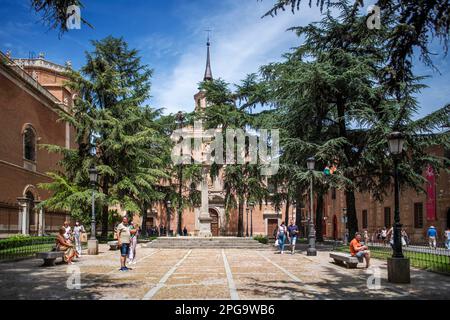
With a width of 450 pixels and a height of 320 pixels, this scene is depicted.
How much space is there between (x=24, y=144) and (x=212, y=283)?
29.1 meters

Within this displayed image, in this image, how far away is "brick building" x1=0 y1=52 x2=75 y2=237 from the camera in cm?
3114

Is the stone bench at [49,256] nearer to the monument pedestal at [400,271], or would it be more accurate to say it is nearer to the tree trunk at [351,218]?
the monument pedestal at [400,271]

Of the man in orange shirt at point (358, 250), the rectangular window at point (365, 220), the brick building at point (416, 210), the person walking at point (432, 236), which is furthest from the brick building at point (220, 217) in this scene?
the man in orange shirt at point (358, 250)

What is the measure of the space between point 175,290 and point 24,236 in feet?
60.6

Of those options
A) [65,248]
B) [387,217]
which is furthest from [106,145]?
[387,217]

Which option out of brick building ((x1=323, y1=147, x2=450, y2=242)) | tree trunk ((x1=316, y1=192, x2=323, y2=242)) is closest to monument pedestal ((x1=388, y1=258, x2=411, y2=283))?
brick building ((x1=323, y1=147, x2=450, y2=242))

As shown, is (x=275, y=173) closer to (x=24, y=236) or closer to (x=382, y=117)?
(x=382, y=117)

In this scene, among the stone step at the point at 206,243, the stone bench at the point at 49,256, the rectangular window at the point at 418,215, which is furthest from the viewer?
the rectangular window at the point at 418,215

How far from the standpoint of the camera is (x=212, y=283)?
11.3 meters

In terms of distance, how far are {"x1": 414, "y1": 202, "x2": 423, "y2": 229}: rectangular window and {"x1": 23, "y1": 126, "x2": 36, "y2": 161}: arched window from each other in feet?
102

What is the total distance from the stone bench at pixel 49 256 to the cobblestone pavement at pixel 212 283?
1.03 ft

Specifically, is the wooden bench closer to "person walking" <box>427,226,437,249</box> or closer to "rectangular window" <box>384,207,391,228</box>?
"person walking" <box>427,226,437,249</box>

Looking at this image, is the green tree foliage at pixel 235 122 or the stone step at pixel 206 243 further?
the green tree foliage at pixel 235 122

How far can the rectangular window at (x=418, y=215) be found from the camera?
115 feet
